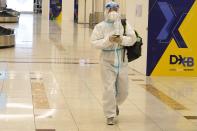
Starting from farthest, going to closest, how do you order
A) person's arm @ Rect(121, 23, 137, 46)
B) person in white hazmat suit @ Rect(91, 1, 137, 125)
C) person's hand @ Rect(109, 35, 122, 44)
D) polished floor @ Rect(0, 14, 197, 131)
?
polished floor @ Rect(0, 14, 197, 131)
person in white hazmat suit @ Rect(91, 1, 137, 125)
person's arm @ Rect(121, 23, 137, 46)
person's hand @ Rect(109, 35, 122, 44)

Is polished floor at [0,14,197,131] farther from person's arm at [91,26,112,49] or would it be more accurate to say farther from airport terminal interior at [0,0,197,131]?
person's arm at [91,26,112,49]

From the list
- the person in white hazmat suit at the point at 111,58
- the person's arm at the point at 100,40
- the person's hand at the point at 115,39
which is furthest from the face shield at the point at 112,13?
the person's hand at the point at 115,39

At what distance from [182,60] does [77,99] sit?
14.6 ft

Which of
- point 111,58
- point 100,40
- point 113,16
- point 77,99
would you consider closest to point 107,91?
point 111,58

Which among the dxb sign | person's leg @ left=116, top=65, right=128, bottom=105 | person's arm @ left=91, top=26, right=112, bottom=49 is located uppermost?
person's arm @ left=91, top=26, right=112, bottom=49

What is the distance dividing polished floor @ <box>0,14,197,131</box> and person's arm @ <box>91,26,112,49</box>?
Result: 47.4 inches

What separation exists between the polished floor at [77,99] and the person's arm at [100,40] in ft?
3.95

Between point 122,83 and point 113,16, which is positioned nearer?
point 113,16

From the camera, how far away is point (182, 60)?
13.2 metres

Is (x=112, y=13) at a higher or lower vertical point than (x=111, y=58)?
higher

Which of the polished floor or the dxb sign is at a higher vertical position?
the dxb sign

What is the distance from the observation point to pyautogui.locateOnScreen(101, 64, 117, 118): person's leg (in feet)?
25.0

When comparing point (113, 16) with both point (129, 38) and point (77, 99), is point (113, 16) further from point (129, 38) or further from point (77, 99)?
point (77, 99)

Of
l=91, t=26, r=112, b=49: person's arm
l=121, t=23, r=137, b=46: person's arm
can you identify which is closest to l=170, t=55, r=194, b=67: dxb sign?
l=121, t=23, r=137, b=46: person's arm
